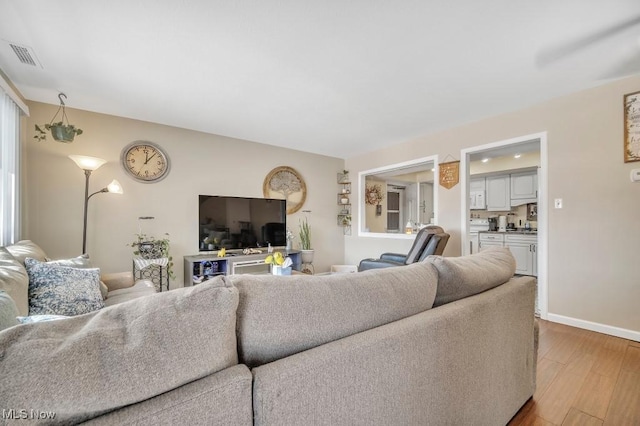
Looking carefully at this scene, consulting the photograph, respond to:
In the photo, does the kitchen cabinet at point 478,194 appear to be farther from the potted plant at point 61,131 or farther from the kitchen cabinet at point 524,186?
the potted plant at point 61,131

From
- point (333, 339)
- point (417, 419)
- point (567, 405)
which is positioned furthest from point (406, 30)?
point (567, 405)

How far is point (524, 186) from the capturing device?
498cm

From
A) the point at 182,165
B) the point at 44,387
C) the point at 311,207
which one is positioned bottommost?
the point at 44,387

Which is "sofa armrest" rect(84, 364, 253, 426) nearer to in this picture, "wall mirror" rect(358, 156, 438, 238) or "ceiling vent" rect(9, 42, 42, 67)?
"ceiling vent" rect(9, 42, 42, 67)

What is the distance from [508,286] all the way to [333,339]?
112 cm

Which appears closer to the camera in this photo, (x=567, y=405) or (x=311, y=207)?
(x=567, y=405)

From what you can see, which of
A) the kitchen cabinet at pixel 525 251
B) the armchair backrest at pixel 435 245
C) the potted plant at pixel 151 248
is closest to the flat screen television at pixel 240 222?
the potted plant at pixel 151 248

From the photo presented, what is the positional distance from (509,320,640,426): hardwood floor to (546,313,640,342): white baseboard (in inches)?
2.4

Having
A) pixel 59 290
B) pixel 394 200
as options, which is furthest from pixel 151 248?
pixel 394 200

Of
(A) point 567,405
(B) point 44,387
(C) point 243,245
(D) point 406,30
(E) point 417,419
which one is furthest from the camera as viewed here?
(C) point 243,245

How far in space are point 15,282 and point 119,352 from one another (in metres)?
1.44

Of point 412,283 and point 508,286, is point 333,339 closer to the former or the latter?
point 412,283

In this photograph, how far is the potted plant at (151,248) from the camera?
3182 millimetres

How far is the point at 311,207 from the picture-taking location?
5.00 m
